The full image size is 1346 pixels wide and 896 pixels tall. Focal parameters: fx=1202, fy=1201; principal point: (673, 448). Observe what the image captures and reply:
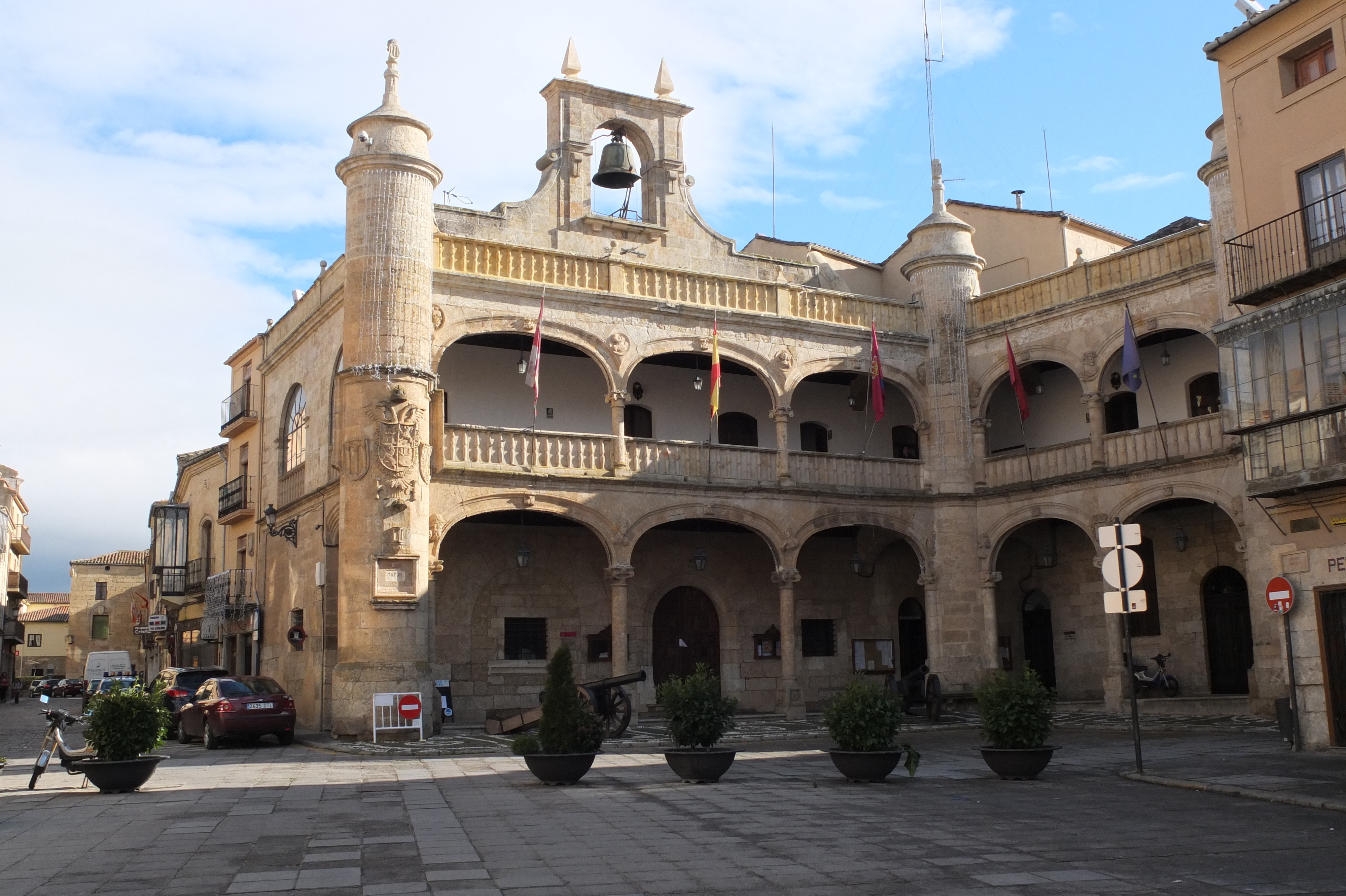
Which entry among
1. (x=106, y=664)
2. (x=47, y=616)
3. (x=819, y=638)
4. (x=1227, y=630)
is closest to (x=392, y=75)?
(x=819, y=638)

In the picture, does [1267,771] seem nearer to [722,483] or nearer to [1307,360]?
[1307,360]

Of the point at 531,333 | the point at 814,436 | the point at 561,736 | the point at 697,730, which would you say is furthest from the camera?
the point at 814,436

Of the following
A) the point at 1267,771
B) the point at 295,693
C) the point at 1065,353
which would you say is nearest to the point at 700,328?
the point at 1065,353

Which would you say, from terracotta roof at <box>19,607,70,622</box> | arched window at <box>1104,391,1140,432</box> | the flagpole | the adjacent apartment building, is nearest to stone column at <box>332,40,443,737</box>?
the adjacent apartment building

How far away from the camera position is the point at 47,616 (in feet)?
263

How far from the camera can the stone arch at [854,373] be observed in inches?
973

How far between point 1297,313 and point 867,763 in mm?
8485

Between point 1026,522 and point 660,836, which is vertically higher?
point 1026,522

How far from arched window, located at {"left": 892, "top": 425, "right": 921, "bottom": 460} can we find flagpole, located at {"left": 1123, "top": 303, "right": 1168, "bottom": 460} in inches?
208

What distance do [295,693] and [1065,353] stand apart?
17015mm

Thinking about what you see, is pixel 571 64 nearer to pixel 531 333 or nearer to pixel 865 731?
pixel 531 333

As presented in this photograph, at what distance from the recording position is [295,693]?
955 inches

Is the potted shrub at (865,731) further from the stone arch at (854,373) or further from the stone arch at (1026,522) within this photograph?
the stone arch at (854,373)

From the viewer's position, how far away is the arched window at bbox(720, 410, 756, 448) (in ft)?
87.2
